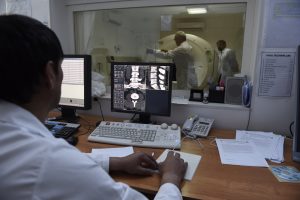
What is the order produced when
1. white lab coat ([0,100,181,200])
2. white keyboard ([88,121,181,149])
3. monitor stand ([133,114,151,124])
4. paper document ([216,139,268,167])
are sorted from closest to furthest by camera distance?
white lab coat ([0,100,181,200]) < paper document ([216,139,268,167]) < white keyboard ([88,121,181,149]) < monitor stand ([133,114,151,124])

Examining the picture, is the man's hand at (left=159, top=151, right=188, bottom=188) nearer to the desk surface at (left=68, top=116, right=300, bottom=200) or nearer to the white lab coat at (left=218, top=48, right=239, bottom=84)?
the desk surface at (left=68, top=116, right=300, bottom=200)

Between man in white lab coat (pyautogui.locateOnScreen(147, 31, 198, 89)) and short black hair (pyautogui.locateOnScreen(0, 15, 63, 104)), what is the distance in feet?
4.41

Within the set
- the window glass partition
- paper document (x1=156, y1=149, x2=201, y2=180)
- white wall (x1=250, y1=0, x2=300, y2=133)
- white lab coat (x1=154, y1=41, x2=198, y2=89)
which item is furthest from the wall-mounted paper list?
paper document (x1=156, y1=149, x2=201, y2=180)

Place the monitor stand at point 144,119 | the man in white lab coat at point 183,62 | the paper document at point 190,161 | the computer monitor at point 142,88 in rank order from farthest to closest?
the man in white lab coat at point 183,62 → the monitor stand at point 144,119 → the computer monitor at point 142,88 → the paper document at point 190,161

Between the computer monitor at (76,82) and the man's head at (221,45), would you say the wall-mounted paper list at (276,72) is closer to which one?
the man's head at (221,45)

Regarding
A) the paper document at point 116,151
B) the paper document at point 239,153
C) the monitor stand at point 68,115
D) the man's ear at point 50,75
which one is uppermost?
the man's ear at point 50,75

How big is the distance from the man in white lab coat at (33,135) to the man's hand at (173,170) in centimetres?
27

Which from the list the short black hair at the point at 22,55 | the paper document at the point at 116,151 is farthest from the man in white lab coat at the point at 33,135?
the paper document at the point at 116,151

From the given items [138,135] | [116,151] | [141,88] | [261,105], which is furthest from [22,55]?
[261,105]

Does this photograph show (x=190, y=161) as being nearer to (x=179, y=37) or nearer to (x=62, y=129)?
(x=62, y=129)

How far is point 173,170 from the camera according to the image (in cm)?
98

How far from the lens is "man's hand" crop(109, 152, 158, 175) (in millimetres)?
1036

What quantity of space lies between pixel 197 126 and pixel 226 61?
58cm

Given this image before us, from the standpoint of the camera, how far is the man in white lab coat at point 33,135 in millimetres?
533
